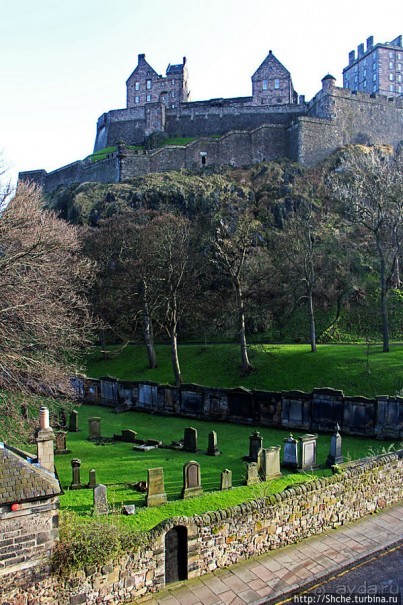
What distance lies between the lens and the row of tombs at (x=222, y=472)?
11602 mm

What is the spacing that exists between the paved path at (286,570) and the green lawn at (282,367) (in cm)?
1093

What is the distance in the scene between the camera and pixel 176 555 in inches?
351

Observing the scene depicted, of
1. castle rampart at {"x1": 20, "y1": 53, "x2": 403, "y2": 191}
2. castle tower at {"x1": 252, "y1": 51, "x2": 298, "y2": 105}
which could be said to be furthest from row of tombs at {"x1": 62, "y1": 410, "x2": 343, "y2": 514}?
castle tower at {"x1": 252, "y1": 51, "x2": 298, "y2": 105}

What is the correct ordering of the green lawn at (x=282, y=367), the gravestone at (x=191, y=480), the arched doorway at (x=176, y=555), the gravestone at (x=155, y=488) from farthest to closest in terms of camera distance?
the green lawn at (x=282, y=367)
the gravestone at (x=191, y=480)
the gravestone at (x=155, y=488)
the arched doorway at (x=176, y=555)

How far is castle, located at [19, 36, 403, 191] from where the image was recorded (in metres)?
52.8

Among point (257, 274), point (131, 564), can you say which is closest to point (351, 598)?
point (131, 564)

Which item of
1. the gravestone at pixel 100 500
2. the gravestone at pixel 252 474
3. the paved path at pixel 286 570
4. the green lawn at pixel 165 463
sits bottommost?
the paved path at pixel 286 570

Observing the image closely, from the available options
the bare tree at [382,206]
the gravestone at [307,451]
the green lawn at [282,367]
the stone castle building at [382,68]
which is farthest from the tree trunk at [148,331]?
the stone castle building at [382,68]

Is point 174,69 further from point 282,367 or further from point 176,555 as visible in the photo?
point 176,555

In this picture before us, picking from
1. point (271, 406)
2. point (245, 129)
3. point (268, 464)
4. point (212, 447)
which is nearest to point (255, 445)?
point (212, 447)

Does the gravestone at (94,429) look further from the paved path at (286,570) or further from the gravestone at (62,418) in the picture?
the paved path at (286,570)

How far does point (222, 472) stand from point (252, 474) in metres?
1.03

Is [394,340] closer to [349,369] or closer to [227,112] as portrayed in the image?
[349,369]

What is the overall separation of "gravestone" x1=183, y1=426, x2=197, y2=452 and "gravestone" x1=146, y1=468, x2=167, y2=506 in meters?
4.98
